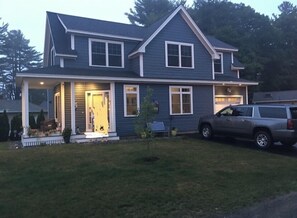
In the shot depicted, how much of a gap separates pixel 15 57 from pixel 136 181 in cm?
6015

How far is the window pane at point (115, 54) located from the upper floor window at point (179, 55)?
2885 mm

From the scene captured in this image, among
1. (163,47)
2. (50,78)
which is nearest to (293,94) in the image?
(163,47)

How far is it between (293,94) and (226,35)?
37.8 ft

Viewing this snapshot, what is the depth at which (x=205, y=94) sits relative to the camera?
2103cm

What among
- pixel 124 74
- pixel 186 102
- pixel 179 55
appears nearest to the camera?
pixel 124 74

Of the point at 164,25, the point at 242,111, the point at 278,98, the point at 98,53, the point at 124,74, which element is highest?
the point at 164,25

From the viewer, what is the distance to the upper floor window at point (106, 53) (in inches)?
742

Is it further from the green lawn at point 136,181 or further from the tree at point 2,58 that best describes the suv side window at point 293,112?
the tree at point 2,58

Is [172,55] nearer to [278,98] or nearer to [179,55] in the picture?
[179,55]

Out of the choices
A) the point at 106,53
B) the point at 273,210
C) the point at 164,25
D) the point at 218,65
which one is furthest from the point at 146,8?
the point at 273,210

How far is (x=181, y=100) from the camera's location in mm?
20109

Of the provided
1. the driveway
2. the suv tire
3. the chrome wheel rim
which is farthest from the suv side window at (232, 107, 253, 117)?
the driveway

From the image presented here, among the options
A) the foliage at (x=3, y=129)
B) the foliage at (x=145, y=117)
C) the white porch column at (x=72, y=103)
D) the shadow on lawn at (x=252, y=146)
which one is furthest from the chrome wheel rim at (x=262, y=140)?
the foliage at (x=3, y=129)

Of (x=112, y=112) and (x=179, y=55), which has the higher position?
(x=179, y=55)
